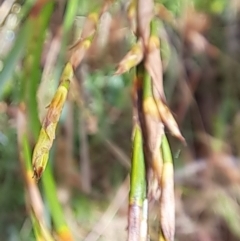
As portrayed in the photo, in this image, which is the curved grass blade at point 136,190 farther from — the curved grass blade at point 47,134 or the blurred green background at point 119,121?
the blurred green background at point 119,121

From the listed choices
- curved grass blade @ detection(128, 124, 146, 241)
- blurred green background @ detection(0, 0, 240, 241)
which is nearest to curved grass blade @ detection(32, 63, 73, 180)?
curved grass blade @ detection(128, 124, 146, 241)

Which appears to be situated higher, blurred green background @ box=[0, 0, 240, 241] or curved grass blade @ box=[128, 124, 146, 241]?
curved grass blade @ box=[128, 124, 146, 241]

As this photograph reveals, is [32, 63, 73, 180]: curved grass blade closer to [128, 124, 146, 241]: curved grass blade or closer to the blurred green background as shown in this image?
[128, 124, 146, 241]: curved grass blade

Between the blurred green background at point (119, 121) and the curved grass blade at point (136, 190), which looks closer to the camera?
the curved grass blade at point (136, 190)

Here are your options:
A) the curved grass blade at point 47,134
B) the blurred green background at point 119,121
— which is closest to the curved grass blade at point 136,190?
the curved grass blade at point 47,134

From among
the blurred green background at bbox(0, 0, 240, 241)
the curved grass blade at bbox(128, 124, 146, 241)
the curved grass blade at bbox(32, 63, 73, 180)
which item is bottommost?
the blurred green background at bbox(0, 0, 240, 241)

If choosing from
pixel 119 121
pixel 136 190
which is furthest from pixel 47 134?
pixel 119 121

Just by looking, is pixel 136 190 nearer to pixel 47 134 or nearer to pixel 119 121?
pixel 47 134

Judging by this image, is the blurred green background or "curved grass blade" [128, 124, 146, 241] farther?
the blurred green background

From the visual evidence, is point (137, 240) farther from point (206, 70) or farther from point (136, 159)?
point (206, 70)
